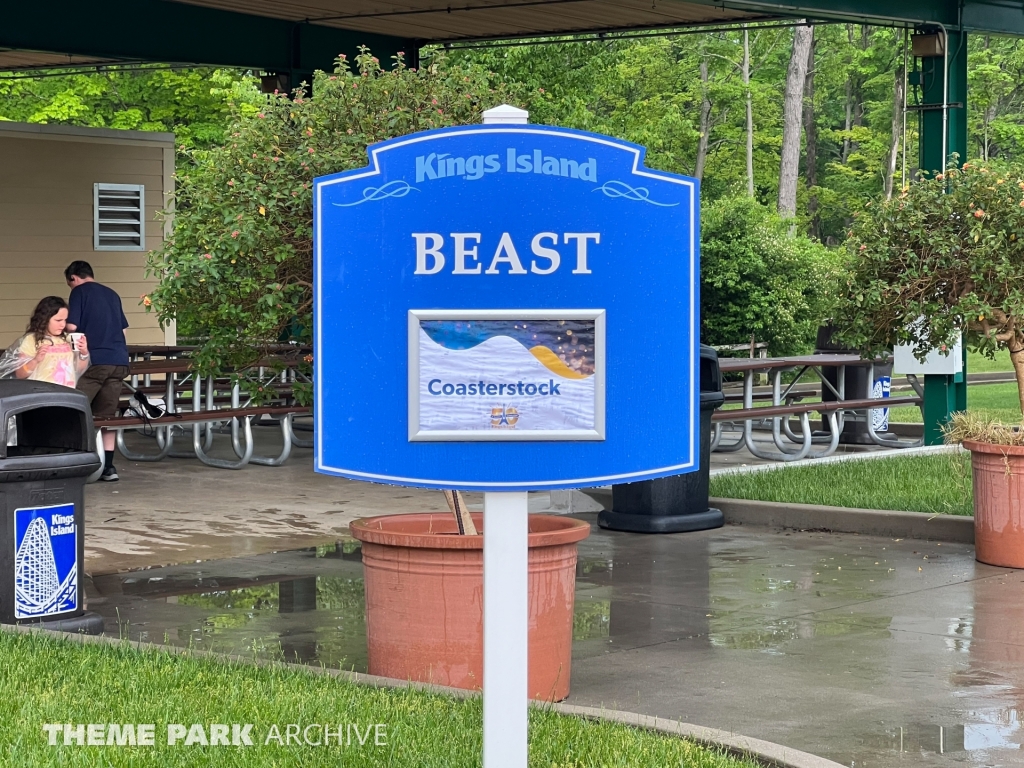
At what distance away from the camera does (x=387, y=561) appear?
6.14 metres

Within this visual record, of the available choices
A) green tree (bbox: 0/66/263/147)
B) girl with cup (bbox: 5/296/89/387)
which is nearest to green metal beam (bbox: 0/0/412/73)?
girl with cup (bbox: 5/296/89/387)

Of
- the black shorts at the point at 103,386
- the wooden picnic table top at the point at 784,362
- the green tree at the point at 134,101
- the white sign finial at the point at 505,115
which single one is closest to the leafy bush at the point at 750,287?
the green tree at the point at 134,101

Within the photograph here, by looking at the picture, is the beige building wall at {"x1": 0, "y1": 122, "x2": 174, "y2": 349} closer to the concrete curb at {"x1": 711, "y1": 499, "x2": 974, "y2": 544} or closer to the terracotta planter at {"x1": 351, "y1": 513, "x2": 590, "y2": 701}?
the concrete curb at {"x1": 711, "y1": 499, "x2": 974, "y2": 544}

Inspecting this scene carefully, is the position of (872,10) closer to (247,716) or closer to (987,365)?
(247,716)

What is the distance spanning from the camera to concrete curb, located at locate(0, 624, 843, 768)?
4977 millimetres

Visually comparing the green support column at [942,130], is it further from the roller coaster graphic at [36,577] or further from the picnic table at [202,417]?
the roller coaster graphic at [36,577]

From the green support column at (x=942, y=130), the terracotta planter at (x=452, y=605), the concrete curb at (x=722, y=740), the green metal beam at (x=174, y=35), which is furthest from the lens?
the green support column at (x=942, y=130)

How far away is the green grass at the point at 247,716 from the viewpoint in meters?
4.77

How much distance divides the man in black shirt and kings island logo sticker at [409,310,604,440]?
30.7 ft

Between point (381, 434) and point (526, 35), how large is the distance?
14716 millimetres

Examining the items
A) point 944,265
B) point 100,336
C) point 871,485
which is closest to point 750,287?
point 871,485

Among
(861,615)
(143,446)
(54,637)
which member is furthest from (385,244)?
(143,446)

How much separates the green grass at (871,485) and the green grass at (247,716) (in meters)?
5.85

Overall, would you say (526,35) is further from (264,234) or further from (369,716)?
(369,716)
